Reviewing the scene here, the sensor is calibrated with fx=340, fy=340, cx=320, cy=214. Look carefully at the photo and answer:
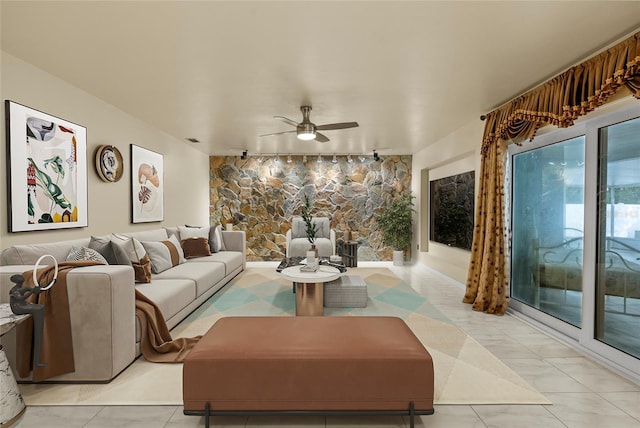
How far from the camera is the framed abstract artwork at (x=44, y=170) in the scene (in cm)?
276

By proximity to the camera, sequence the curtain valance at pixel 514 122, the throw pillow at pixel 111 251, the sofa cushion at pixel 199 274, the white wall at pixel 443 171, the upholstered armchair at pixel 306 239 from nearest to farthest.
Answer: the curtain valance at pixel 514 122 → the throw pillow at pixel 111 251 → the sofa cushion at pixel 199 274 → the white wall at pixel 443 171 → the upholstered armchair at pixel 306 239

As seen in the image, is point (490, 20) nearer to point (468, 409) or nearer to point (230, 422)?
point (468, 409)

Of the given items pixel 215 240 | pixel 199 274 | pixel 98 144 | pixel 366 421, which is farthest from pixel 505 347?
pixel 98 144

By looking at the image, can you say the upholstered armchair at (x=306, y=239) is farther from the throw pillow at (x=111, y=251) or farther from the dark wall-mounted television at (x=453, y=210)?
the throw pillow at (x=111, y=251)

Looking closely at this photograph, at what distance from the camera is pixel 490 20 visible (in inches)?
86.4

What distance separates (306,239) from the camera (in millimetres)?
7125

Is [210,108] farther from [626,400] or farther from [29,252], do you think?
[626,400]

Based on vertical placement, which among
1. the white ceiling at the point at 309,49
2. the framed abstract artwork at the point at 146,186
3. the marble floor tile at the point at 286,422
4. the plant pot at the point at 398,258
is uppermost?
the white ceiling at the point at 309,49

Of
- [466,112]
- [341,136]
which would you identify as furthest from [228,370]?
[341,136]

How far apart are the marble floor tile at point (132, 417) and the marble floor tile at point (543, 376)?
2455 millimetres

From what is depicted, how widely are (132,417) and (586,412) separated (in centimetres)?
274

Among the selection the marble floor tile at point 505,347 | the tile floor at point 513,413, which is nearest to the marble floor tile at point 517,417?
the tile floor at point 513,413

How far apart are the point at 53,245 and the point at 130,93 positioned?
1.77 meters

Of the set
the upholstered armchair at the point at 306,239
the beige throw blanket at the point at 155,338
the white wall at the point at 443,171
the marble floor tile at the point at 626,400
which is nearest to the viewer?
the marble floor tile at the point at 626,400
